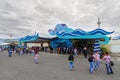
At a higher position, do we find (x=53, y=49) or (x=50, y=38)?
(x=50, y=38)

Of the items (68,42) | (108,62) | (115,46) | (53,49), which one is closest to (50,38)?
(53,49)

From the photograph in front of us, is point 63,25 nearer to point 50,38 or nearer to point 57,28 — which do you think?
point 57,28

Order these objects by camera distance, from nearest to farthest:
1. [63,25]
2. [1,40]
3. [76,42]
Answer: [76,42] < [63,25] < [1,40]

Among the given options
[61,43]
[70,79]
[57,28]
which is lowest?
[70,79]

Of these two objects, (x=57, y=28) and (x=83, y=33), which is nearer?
(x=83, y=33)

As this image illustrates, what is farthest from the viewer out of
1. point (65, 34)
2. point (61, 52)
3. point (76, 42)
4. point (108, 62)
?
point (76, 42)

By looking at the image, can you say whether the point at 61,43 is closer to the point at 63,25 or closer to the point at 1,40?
the point at 63,25

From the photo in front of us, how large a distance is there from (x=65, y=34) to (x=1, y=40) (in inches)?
1983

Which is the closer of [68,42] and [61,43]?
[68,42]

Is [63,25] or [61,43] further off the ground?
[63,25]

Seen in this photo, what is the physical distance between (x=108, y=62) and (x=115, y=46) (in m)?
30.2

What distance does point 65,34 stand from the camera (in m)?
28.6

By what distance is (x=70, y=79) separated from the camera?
335 inches

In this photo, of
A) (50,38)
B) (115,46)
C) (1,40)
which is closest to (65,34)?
(50,38)
